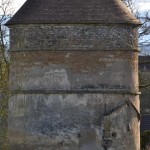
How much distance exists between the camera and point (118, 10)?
2153cm

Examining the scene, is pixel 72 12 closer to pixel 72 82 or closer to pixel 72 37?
pixel 72 37

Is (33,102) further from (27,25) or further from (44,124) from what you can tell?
(27,25)

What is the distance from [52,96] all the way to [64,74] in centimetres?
78

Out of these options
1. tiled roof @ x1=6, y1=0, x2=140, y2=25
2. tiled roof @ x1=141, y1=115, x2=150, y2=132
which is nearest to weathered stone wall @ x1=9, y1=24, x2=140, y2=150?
tiled roof @ x1=6, y1=0, x2=140, y2=25

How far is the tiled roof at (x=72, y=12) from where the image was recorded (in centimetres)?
2080

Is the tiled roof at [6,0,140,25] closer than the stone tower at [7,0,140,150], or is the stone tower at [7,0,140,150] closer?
the stone tower at [7,0,140,150]

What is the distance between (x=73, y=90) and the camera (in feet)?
67.6

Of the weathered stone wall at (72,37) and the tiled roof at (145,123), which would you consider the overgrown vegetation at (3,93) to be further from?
the tiled roof at (145,123)

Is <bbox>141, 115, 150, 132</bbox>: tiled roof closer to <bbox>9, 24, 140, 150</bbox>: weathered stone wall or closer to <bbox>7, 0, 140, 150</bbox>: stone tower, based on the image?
<bbox>7, 0, 140, 150</bbox>: stone tower

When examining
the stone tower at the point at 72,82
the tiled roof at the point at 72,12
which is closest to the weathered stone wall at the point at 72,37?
the stone tower at the point at 72,82

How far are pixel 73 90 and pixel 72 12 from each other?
247cm

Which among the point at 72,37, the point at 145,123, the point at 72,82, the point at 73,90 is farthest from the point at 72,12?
the point at 145,123

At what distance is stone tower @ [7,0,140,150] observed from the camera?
810 inches

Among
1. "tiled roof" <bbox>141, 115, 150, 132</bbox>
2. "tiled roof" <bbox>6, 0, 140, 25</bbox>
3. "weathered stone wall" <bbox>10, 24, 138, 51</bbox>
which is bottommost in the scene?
"tiled roof" <bbox>141, 115, 150, 132</bbox>
